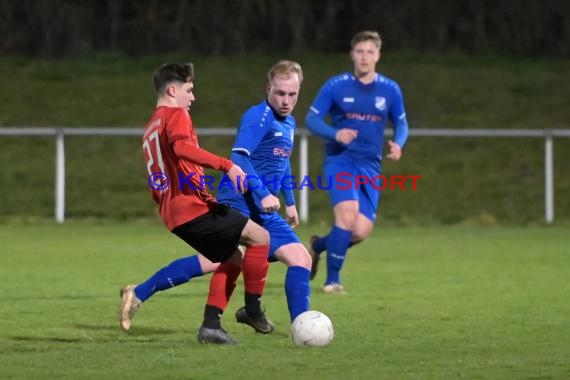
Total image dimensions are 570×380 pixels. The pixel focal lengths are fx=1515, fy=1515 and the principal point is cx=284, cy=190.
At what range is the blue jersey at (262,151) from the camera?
8656mm

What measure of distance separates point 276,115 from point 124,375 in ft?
7.40

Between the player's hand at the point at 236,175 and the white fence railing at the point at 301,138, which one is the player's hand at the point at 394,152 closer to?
the player's hand at the point at 236,175

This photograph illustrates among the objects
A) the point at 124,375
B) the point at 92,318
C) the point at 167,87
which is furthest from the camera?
the point at 92,318

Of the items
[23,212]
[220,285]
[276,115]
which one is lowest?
[23,212]

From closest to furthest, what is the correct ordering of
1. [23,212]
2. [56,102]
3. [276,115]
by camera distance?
[276,115] → [23,212] → [56,102]

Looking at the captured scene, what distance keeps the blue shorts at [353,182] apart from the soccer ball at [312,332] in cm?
366

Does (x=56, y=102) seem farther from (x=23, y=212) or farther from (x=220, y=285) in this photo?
(x=220, y=285)

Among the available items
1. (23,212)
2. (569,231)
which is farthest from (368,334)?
(23,212)

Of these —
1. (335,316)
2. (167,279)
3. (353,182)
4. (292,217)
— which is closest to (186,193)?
(167,279)

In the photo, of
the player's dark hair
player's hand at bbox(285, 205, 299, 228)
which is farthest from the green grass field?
the player's dark hair

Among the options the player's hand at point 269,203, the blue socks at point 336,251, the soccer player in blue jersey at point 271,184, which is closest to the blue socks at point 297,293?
the soccer player in blue jersey at point 271,184

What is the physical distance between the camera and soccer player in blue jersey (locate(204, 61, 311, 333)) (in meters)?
8.57

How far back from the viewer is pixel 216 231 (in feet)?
27.1

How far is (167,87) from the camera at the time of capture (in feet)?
27.4
